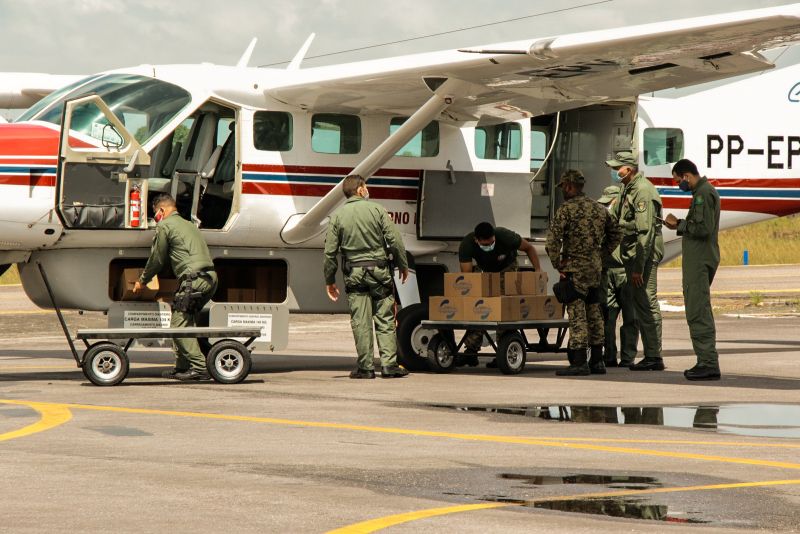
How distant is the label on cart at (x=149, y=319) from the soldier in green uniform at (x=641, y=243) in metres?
4.78

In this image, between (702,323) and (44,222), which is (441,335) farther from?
(44,222)

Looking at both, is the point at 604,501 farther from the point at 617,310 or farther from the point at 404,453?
the point at 617,310

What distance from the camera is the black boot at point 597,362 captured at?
13.5 m

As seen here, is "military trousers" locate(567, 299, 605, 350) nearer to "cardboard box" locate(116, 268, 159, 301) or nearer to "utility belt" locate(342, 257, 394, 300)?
"utility belt" locate(342, 257, 394, 300)

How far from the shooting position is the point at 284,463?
24.5 feet

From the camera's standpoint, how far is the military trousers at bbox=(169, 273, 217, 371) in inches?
496

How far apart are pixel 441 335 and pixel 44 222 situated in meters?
4.22

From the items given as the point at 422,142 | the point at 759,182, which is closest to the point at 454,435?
the point at 422,142

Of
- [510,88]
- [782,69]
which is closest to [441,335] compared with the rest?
[510,88]

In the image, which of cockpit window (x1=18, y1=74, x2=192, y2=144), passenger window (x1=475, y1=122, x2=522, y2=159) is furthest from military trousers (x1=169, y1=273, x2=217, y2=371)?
passenger window (x1=475, y1=122, x2=522, y2=159)

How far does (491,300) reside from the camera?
13508mm

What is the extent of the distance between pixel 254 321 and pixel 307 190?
1693mm

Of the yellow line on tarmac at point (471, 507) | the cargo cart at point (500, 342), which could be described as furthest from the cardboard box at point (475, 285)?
the yellow line on tarmac at point (471, 507)

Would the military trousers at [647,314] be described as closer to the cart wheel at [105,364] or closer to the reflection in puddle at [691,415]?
the reflection in puddle at [691,415]
